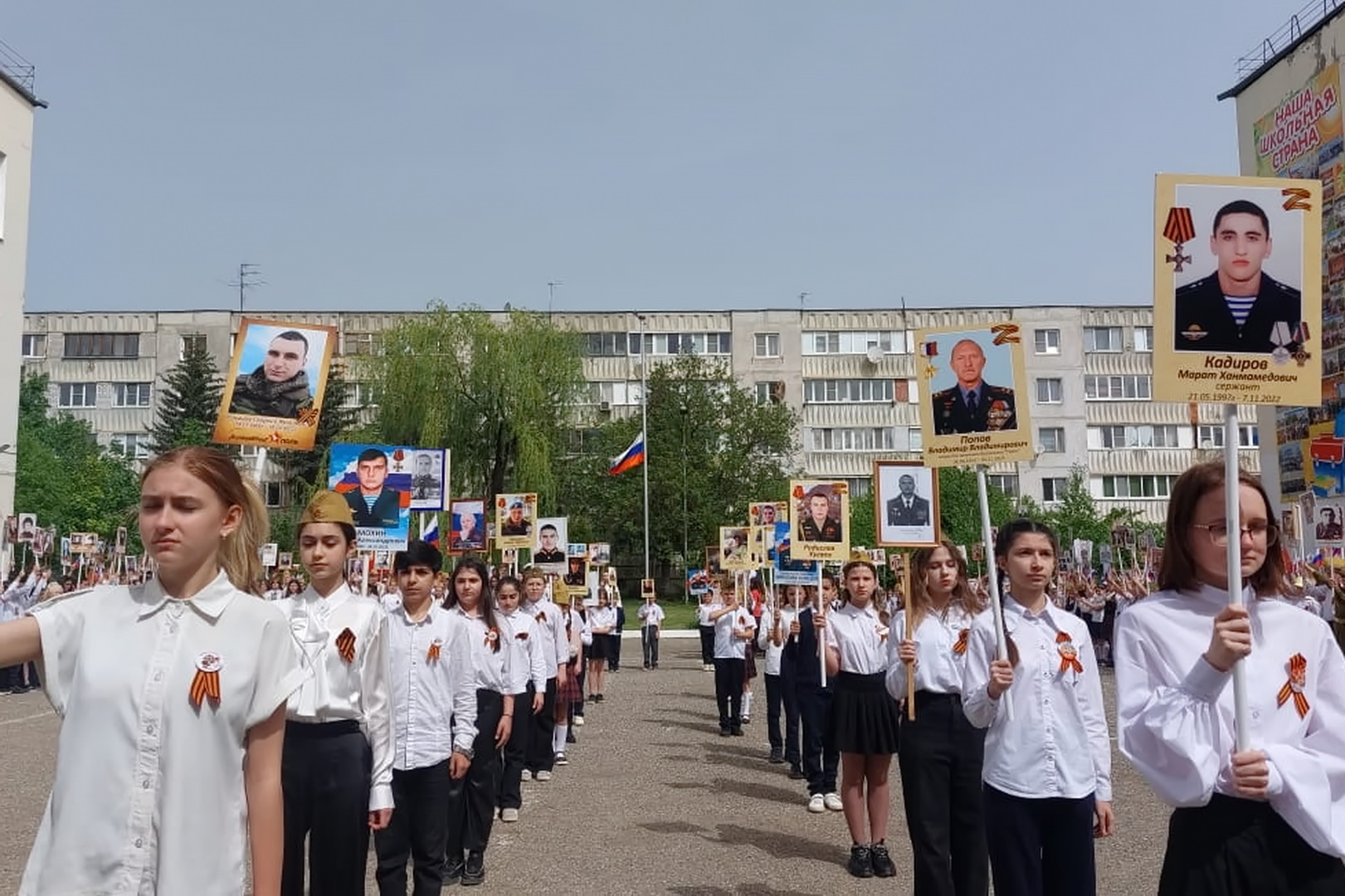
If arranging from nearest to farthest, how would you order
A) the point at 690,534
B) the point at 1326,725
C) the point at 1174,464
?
the point at 1326,725 → the point at 690,534 → the point at 1174,464

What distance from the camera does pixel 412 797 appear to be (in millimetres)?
6445

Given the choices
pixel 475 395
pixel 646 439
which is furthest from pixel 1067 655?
pixel 646 439

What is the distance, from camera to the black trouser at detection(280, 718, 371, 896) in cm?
496

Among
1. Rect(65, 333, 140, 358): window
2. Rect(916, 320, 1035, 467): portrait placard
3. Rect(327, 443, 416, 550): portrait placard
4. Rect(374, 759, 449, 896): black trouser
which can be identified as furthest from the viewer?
Rect(65, 333, 140, 358): window

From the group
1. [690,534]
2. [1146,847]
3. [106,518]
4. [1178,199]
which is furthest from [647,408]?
[1178,199]

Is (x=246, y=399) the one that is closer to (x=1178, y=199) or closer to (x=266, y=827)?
(x=266, y=827)

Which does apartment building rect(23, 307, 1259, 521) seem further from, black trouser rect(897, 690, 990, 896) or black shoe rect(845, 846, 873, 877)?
black trouser rect(897, 690, 990, 896)

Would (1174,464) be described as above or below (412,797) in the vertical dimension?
above

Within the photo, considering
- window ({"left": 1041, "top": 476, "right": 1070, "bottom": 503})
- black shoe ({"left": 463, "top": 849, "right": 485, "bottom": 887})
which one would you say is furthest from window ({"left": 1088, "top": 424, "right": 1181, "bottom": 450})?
black shoe ({"left": 463, "top": 849, "right": 485, "bottom": 887})

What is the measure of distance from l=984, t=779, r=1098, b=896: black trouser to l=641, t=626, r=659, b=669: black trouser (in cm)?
2390

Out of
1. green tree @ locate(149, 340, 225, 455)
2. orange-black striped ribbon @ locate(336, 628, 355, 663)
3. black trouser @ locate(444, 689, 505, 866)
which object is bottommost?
black trouser @ locate(444, 689, 505, 866)

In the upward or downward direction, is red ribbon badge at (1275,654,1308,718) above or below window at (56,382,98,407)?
below

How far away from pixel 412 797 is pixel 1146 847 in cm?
547

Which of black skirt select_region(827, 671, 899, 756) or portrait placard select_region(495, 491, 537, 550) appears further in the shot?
portrait placard select_region(495, 491, 537, 550)
